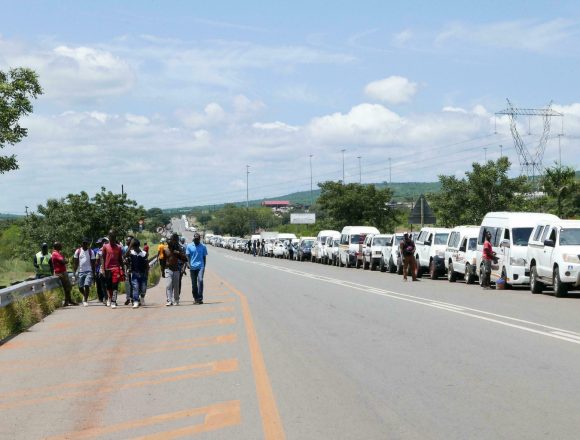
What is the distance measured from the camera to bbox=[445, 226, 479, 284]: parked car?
31003 mm

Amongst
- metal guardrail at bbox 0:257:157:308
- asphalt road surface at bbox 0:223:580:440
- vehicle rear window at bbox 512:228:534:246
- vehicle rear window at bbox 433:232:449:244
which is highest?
vehicle rear window at bbox 512:228:534:246

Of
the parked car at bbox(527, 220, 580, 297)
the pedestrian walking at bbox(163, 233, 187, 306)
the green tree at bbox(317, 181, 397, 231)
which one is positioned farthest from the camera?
the green tree at bbox(317, 181, 397, 231)

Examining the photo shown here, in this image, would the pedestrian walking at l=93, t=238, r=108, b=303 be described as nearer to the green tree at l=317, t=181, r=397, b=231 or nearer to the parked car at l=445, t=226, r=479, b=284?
the parked car at l=445, t=226, r=479, b=284

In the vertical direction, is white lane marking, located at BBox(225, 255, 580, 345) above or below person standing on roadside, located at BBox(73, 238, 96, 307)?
below

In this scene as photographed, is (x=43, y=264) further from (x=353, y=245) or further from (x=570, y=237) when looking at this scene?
(x=353, y=245)

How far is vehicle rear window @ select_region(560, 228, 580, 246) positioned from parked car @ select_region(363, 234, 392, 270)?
1985 cm

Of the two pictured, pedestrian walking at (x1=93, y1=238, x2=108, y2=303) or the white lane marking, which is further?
pedestrian walking at (x1=93, y1=238, x2=108, y2=303)

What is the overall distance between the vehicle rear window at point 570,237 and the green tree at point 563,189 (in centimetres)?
3154

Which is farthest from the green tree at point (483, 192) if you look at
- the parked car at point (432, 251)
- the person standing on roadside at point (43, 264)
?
the person standing on roadside at point (43, 264)

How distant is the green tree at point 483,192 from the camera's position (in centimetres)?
5641

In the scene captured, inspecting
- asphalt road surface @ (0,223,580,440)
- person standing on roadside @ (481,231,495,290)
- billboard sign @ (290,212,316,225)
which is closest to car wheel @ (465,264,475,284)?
person standing on roadside @ (481,231,495,290)

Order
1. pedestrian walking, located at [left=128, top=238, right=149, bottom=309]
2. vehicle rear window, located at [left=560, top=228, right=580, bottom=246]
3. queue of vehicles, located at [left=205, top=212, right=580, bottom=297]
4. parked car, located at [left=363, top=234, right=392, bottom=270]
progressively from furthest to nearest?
parked car, located at [left=363, top=234, right=392, bottom=270], vehicle rear window, located at [left=560, top=228, right=580, bottom=246], queue of vehicles, located at [left=205, top=212, right=580, bottom=297], pedestrian walking, located at [left=128, top=238, right=149, bottom=309]

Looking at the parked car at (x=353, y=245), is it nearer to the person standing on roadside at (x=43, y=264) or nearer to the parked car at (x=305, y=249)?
the parked car at (x=305, y=249)

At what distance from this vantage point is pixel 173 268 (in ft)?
70.2
